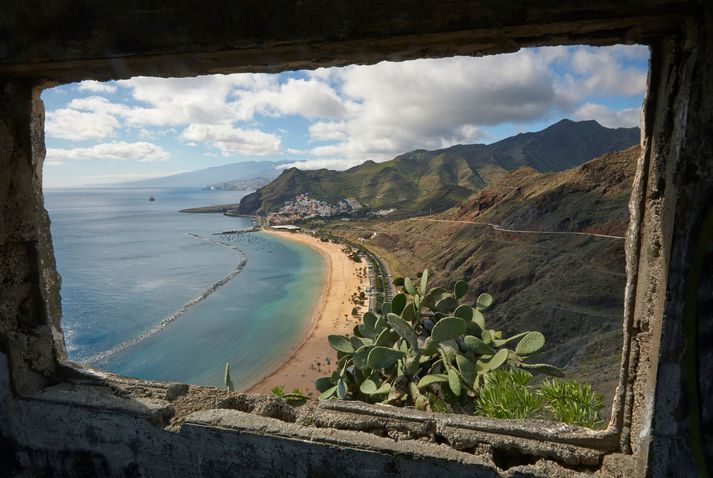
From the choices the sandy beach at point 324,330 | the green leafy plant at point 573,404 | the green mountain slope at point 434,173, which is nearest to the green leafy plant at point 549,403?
the green leafy plant at point 573,404

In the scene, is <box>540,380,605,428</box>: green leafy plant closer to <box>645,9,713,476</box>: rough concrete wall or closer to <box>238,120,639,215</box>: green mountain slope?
<box>645,9,713,476</box>: rough concrete wall

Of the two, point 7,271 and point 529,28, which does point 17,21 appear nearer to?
point 7,271

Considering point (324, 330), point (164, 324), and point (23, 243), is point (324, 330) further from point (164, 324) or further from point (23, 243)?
point (23, 243)

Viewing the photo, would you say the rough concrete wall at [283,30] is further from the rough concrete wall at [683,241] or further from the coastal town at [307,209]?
the coastal town at [307,209]

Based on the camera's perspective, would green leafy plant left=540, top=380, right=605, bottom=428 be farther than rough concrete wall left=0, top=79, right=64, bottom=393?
Yes

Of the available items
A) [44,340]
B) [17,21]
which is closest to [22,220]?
[44,340]

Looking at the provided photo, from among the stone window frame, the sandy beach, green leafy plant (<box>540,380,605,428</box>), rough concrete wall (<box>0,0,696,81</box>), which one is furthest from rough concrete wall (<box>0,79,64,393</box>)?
the sandy beach
